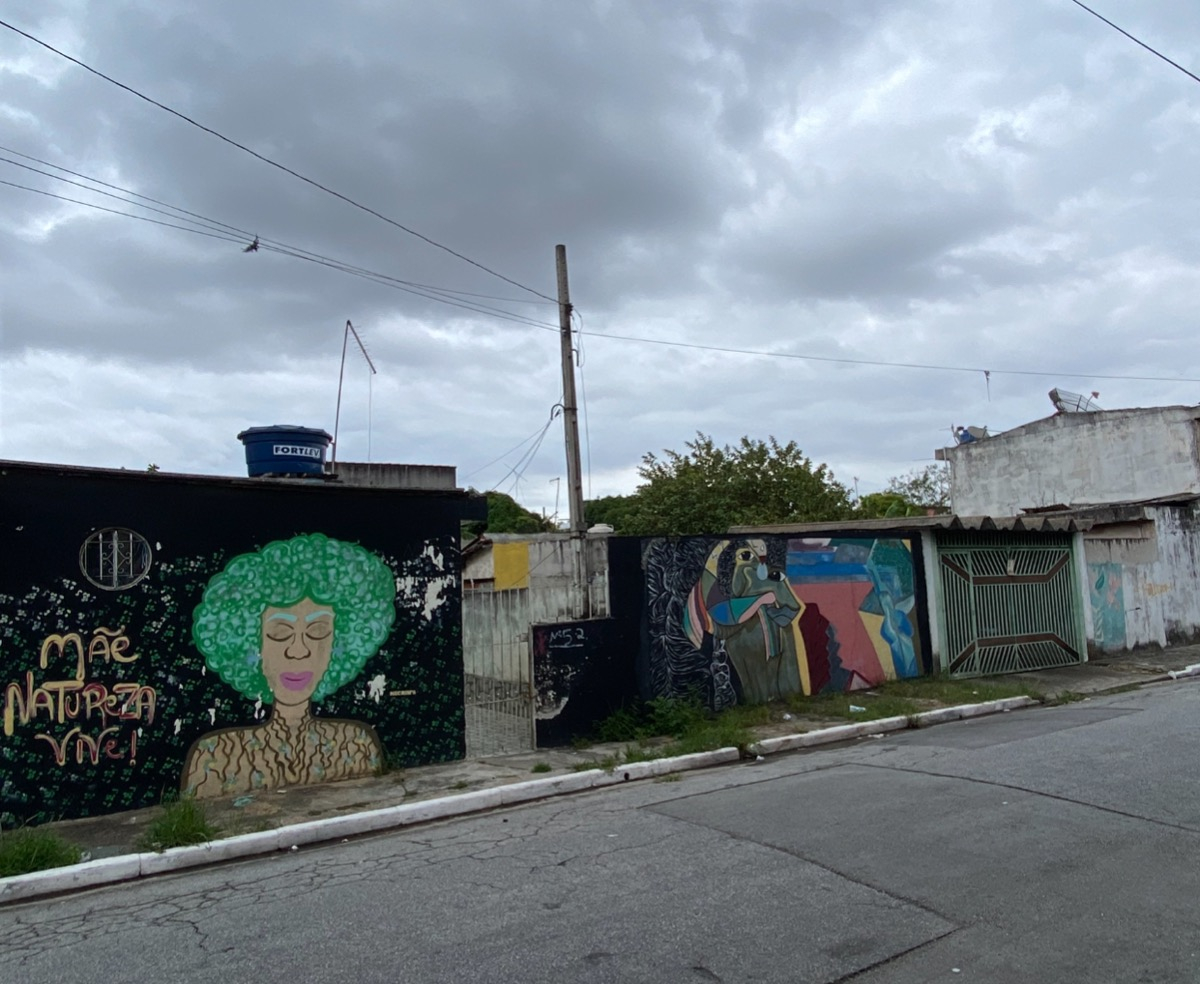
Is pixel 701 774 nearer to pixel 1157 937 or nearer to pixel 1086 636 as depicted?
pixel 1157 937

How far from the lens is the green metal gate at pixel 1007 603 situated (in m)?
15.2

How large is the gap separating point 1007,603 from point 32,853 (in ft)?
48.6

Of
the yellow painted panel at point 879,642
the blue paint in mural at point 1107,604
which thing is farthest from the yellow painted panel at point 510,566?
the blue paint in mural at point 1107,604

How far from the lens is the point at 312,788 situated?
8422mm

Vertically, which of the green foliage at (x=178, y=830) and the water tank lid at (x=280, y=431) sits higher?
the water tank lid at (x=280, y=431)

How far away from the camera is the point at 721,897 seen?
4957 millimetres

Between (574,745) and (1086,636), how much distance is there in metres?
12.1

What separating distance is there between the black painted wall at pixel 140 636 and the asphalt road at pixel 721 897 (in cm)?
182

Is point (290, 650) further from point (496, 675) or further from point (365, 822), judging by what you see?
point (496, 675)

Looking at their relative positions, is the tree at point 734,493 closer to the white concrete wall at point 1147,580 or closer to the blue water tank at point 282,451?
the white concrete wall at point 1147,580

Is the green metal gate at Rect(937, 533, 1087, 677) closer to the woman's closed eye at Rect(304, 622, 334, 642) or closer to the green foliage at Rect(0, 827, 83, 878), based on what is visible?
the woman's closed eye at Rect(304, 622, 334, 642)

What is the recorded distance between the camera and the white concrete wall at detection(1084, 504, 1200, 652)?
18.4 meters

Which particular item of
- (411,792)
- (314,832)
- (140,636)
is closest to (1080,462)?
(411,792)

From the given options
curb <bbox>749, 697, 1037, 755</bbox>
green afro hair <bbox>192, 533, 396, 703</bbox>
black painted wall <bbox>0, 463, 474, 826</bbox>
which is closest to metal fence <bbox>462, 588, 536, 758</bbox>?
black painted wall <bbox>0, 463, 474, 826</bbox>
